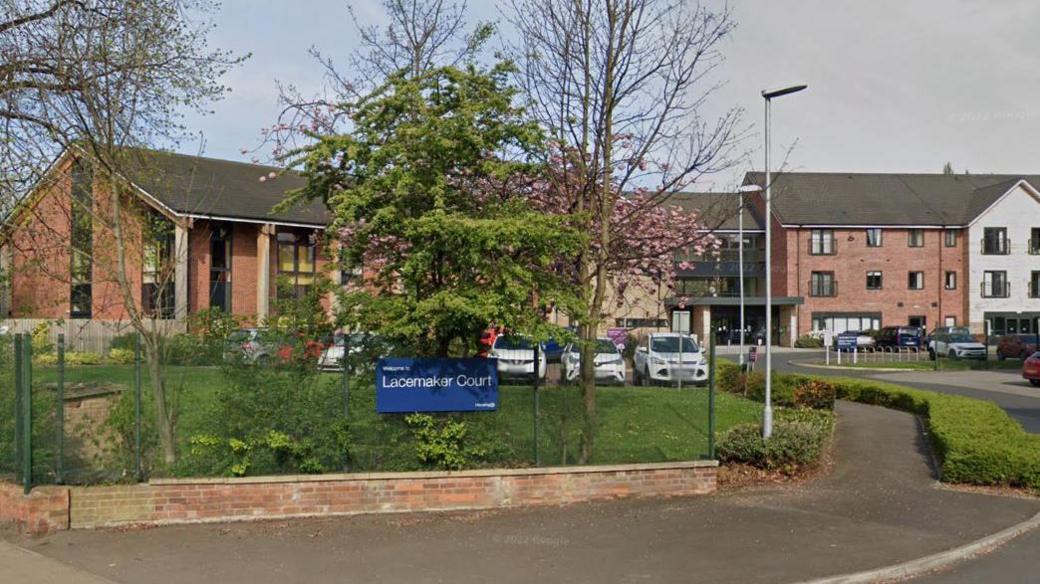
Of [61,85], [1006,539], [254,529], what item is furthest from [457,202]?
[1006,539]

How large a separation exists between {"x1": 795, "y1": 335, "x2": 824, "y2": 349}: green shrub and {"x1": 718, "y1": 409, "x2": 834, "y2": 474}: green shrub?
4850cm

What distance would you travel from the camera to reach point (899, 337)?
54.3 metres

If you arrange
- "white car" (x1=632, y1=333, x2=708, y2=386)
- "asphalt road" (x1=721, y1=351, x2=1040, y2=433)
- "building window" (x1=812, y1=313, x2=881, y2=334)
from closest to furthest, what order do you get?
"asphalt road" (x1=721, y1=351, x2=1040, y2=433), "white car" (x1=632, y1=333, x2=708, y2=386), "building window" (x1=812, y1=313, x2=881, y2=334)

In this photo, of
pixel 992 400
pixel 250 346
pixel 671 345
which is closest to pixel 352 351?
pixel 250 346

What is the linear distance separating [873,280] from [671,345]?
39.7 m

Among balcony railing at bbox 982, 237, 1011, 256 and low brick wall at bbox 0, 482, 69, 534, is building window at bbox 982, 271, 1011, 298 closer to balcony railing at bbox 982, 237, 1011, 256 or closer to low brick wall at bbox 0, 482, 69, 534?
balcony railing at bbox 982, 237, 1011, 256

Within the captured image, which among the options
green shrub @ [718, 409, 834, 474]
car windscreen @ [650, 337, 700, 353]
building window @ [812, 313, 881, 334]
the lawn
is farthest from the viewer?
building window @ [812, 313, 881, 334]

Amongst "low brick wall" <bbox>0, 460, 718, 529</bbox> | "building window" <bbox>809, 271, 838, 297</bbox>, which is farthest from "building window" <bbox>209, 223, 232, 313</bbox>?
"building window" <bbox>809, 271, 838, 297</bbox>

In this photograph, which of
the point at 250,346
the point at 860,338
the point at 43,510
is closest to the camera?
the point at 43,510

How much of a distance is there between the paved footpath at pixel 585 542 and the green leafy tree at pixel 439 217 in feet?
6.89

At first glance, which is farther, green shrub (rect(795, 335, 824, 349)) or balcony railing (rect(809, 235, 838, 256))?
balcony railing (rect(809, 235, 838, 256))

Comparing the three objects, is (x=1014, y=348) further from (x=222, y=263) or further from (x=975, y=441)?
(x=975, y=441)

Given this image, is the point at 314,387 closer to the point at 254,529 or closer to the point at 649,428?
the point at 254,529

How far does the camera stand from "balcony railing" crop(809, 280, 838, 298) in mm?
61125
